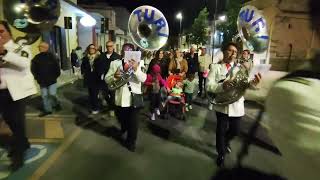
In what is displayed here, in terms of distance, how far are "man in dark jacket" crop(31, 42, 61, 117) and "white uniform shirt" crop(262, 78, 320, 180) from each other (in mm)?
7608

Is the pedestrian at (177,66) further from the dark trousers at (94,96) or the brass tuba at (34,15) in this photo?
the brass tuba at (34,15)

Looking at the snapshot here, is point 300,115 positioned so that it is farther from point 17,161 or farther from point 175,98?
point 175,98

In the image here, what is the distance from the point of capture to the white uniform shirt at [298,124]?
105 cm

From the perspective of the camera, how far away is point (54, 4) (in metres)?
7.45

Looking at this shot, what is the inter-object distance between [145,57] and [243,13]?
757 cm

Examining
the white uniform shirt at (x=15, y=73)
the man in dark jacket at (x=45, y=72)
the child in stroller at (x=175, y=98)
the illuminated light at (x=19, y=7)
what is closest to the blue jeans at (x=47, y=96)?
the man in dark jacket at (x=45, y=72)

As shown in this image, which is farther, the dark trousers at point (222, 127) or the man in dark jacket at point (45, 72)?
the man in dark jacket at point (45, 72)

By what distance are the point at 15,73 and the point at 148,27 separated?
11.5 ft

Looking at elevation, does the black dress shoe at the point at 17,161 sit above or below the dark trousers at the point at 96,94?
below

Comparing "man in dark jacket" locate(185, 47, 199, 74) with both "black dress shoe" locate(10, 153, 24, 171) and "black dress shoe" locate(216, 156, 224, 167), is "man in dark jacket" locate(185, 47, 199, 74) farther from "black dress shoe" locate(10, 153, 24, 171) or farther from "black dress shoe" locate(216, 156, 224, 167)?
"black dress shoe" locate(10, 153, 24, 171)

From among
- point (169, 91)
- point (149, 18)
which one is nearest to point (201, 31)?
point (169, 91)

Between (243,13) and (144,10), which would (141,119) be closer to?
(144,10)

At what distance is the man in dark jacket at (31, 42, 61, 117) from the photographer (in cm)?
802

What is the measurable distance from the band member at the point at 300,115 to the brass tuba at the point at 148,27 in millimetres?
6060
